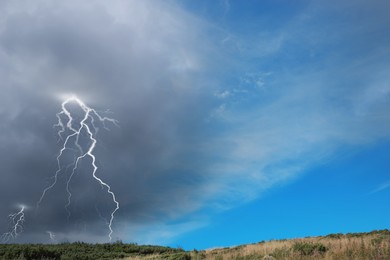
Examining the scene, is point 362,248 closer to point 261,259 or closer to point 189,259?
point 261,259

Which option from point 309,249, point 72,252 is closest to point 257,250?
point 309,249

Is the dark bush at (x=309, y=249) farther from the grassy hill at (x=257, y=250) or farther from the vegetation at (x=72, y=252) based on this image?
the vegetation at (x=72, y=252)

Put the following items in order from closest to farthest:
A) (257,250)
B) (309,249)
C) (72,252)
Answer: (309,249), (257,250), (72,252)

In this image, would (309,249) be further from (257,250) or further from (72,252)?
(72,252)

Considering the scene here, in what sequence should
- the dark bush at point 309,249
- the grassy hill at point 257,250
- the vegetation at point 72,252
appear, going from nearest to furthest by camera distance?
the grassy hill at point 257,250 → the dark bush at point 309,249 → the vegetation at point 72,252

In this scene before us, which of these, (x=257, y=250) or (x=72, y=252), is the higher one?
(x=72, y=252)

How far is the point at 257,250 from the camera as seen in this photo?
16594mm

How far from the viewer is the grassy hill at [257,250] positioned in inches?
475

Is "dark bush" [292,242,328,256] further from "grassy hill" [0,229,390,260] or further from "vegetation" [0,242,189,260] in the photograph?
"vegetation" [0,242,189,260]

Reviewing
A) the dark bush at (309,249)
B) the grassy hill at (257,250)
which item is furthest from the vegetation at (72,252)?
the dark bush at (309,249)

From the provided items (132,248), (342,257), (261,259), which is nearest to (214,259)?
(261,259)

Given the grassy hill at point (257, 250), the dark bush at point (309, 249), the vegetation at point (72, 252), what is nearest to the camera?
the grassy hill at point (257, 250)

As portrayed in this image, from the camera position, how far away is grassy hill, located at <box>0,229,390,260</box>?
12062 millimetres

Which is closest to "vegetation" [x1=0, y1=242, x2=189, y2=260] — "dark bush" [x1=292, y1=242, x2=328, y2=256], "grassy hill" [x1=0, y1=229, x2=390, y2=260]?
"grassy hill" [x1=0, y1=229, x2=390, y2=260]
